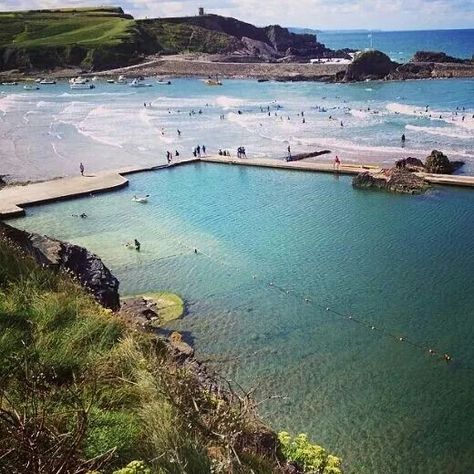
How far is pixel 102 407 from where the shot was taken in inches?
321

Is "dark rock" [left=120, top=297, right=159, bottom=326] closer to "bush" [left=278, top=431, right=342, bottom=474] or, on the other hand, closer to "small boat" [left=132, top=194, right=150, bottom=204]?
"bush" [left=278, top=431, right=342, bottom=474]

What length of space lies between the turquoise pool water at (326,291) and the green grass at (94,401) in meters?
5.24

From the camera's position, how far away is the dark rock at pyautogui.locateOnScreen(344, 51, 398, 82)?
383 ft

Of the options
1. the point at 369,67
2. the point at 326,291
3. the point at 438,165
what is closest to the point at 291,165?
the point at 438,165

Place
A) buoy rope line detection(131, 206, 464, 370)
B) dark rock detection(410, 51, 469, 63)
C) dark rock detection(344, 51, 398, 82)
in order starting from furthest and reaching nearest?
dark rock detection(410, 51, 469, 63) < dark rock detection(344, 51, 398, 82) < buoy rope line detection(131, 206, 464, 370)

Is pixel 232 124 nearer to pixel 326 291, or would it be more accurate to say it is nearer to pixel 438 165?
pixel 438 165

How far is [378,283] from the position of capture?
76.3 feet

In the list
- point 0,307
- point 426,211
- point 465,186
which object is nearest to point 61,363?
point 0,307

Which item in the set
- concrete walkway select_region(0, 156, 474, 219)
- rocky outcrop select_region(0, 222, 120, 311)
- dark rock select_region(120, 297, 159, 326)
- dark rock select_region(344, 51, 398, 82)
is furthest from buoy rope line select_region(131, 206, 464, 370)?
dark rock select_region(344, 51, 398, 82)

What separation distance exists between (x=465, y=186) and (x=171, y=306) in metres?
22.9

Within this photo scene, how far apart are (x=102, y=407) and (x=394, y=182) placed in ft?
103

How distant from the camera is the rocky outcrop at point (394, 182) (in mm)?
36406

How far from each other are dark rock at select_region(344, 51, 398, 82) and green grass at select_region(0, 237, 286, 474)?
372 feet

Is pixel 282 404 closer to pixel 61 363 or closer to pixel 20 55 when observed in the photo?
pixel 61 363
